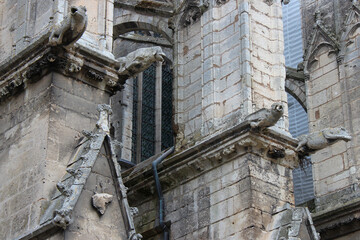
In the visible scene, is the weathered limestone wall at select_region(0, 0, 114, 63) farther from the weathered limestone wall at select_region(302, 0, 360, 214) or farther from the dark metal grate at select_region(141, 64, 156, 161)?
the dark metal grate at select_region(141, 64, 156, 161)

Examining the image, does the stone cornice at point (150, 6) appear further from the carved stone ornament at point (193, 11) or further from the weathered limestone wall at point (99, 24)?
the weathered limestone wall at point (99, 24)

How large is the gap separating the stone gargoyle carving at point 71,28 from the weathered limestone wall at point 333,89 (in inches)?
216

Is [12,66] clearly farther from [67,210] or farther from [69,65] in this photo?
[67,210]

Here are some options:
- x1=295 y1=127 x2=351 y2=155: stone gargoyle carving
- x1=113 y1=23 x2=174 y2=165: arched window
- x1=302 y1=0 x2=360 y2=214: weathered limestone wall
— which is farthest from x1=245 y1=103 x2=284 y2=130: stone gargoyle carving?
x1=113 y1=23 x2=174 y2=165: arched window

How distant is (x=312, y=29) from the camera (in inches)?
635

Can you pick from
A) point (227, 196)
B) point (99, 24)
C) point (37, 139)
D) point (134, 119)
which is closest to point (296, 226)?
point (227, 196)

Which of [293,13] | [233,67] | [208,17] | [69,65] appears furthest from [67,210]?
[293,13]

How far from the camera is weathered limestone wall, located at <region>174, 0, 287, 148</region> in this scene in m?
12.3

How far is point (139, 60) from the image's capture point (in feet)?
36.5

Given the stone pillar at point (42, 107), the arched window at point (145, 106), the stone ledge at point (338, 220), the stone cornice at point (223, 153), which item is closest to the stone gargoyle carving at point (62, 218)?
the stone pillar at point (42, 107)

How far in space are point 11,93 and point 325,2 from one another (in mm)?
7005

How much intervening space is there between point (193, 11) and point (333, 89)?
3017mm

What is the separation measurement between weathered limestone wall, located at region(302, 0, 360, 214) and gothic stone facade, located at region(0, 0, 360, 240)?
4 cm

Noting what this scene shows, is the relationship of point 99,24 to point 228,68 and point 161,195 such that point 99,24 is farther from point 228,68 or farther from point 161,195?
point 161,195
